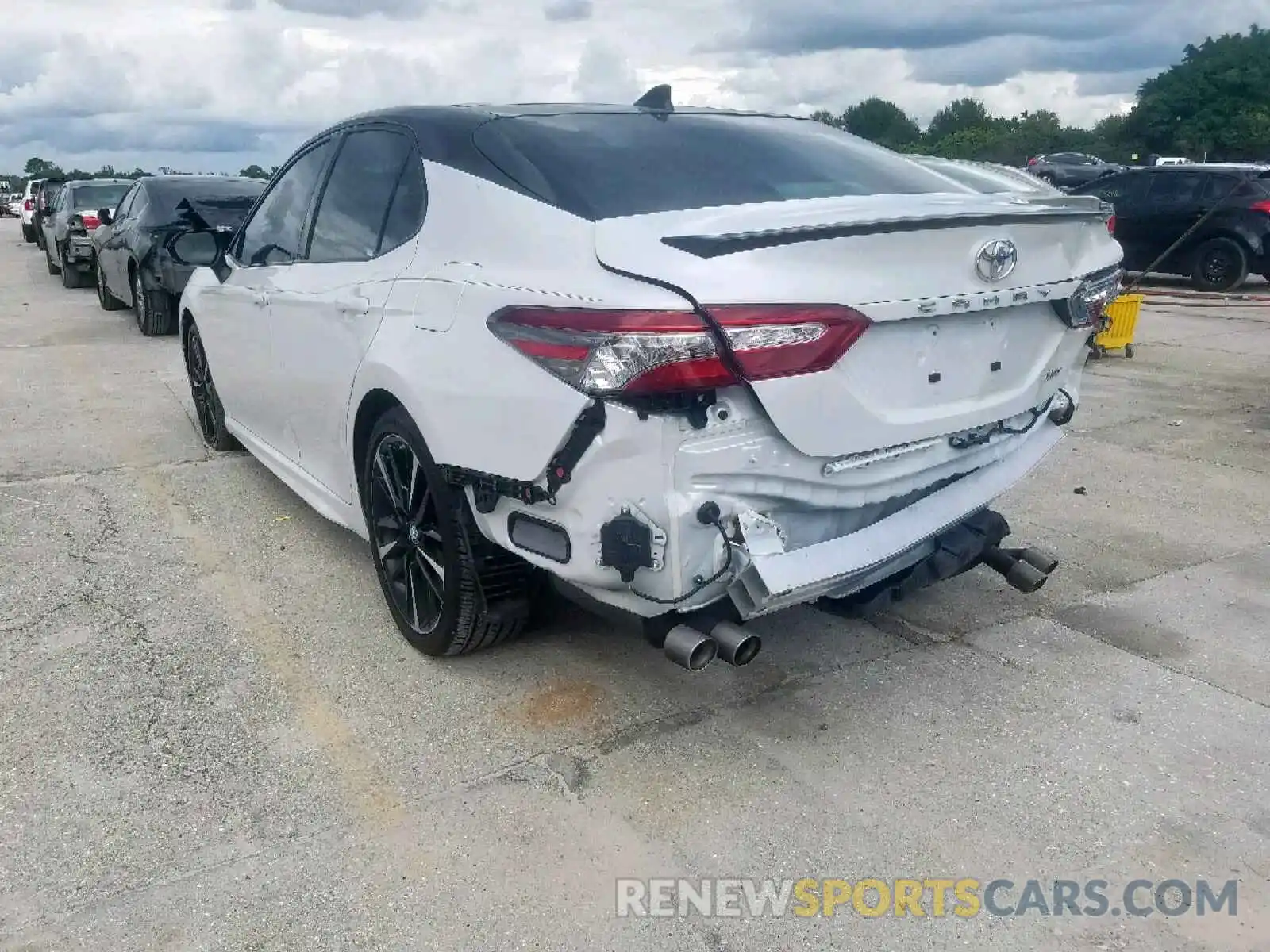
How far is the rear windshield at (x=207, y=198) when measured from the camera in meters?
10.8

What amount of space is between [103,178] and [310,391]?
16290 mm

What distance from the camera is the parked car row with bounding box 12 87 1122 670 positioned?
2.59 meters

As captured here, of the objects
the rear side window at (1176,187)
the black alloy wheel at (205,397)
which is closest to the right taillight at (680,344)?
the black alloy wheel at (205,397)

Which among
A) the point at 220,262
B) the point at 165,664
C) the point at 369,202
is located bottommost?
the point at 165,664

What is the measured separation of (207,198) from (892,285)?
10.0m

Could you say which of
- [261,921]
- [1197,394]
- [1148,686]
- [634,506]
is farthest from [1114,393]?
[261,921]

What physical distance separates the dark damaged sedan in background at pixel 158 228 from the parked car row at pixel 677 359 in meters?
7.53

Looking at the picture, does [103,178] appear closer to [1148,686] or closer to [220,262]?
[220,262]

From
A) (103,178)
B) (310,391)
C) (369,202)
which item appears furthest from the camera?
(103,178)

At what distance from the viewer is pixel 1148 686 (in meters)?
3.49

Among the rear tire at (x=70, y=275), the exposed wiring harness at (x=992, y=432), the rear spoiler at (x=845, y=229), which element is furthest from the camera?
the rear tire at (x=70, y=275)

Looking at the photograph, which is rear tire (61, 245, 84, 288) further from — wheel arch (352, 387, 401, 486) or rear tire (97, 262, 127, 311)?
wheel arch (352, 387, 401, 486)

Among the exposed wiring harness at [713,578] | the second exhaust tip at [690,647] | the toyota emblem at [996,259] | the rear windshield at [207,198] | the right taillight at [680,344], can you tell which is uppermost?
the toyota emblem at [996,259]

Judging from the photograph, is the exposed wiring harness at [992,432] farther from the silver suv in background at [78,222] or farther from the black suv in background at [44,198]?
the black suv in background at [44,198]
